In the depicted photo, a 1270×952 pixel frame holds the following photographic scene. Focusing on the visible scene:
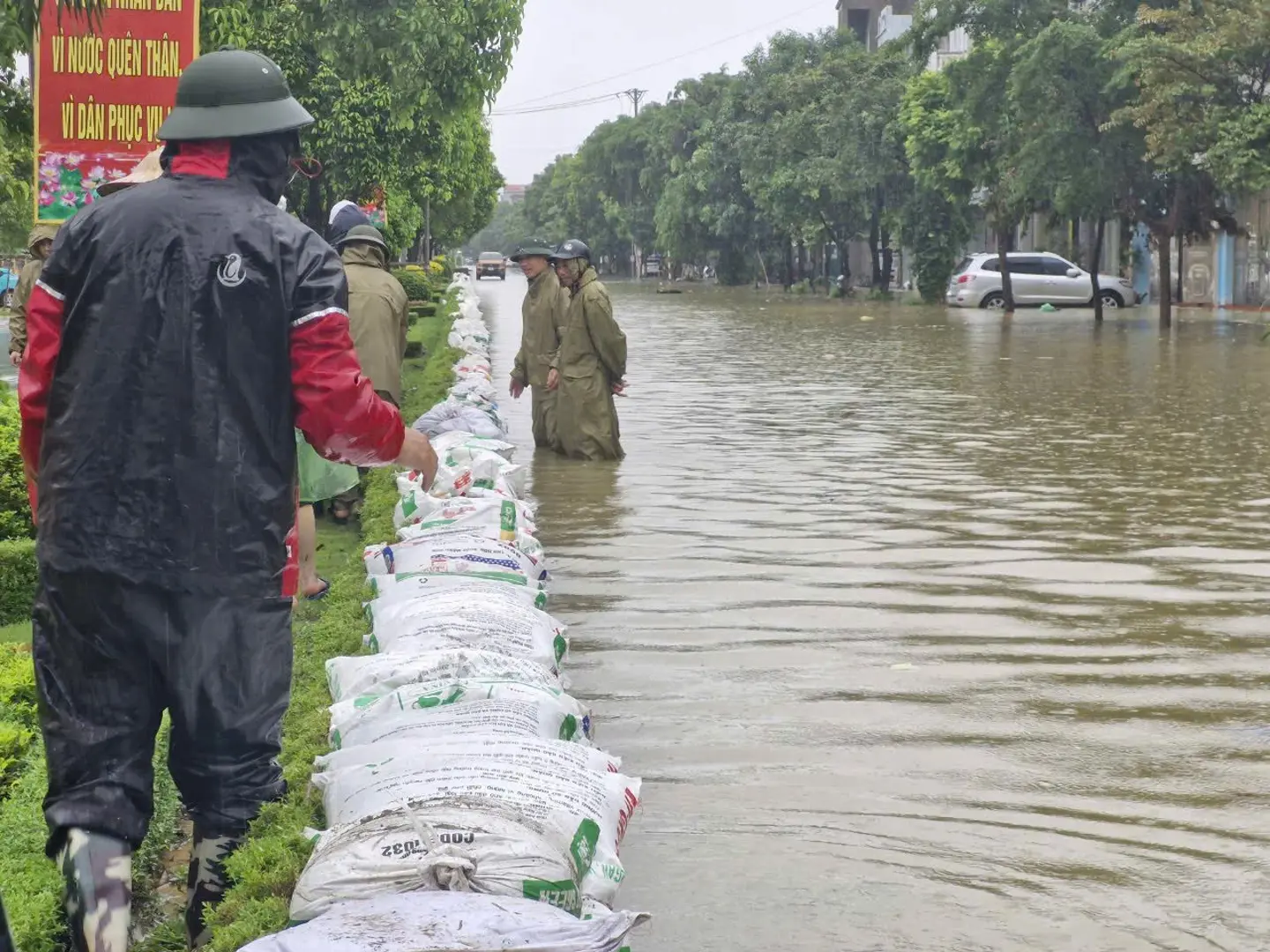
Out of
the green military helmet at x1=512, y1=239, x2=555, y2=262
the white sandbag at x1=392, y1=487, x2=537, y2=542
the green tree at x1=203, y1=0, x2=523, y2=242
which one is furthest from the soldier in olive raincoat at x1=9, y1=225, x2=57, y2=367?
the green tree at x1=203, y1=0, x2=523, y2=242

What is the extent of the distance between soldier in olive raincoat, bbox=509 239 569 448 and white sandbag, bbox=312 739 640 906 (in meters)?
8.40

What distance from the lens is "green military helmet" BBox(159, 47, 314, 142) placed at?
3.54 m

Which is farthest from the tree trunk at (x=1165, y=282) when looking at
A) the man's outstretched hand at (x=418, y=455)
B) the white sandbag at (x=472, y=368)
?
the man's outstretched hand at (x=418, y=455)

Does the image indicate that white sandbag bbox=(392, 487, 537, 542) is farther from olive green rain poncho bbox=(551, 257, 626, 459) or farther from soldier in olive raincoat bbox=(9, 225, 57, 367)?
olive green rain poncho bbox=(551, 257, 626, 459)

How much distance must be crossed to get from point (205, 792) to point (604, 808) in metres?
0.78

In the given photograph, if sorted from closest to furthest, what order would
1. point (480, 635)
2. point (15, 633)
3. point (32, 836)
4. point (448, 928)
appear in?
point (448, 928) < point (32, 836) < point (480, 635) < point (15, 633)

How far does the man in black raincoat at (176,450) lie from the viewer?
338 cm

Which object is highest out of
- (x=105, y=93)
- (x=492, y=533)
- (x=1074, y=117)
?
(x=1074, y=117)

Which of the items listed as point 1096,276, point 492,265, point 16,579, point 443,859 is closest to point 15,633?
point 16,579

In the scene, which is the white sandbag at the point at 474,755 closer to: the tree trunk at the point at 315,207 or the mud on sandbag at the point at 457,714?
the mud on sandbag at the point at 457,714

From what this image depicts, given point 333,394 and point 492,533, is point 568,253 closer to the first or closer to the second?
point 492,533

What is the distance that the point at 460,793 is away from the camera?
3.57 metres

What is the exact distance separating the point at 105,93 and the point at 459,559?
307 cm

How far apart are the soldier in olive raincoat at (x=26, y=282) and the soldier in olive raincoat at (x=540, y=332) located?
3732 millimetres
